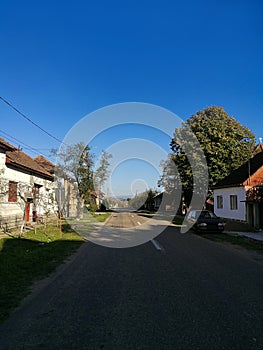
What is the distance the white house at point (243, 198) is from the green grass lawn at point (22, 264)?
13.7 metres

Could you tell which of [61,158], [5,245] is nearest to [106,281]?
[5,245]

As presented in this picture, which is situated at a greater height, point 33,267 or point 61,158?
point 61,158

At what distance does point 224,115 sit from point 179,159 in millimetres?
7697

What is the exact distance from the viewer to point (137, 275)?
22.3ft

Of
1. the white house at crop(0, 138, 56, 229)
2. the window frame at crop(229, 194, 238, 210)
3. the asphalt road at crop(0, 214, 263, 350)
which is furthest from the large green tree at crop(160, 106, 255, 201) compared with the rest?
the asphalt road at crop(0, 214, 263, 350)

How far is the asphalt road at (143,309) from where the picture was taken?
11.7ft

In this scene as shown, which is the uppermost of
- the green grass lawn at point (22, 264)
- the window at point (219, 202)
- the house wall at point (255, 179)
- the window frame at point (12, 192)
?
the house wall at point (255, 179)

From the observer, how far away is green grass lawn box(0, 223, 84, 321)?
5338 mm

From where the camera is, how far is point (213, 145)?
31047 mm

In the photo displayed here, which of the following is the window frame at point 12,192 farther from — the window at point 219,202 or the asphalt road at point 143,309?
the window at point 219,202

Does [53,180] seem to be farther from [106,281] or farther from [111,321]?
[111,321]

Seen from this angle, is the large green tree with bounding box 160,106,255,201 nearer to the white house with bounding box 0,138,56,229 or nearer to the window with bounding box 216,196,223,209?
the window with bounding box 216,196,223,209

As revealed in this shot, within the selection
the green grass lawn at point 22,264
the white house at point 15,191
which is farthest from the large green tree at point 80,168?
the green grass lawn at point 22,264

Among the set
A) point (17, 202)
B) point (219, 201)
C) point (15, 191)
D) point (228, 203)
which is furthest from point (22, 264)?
point (219, 201)
